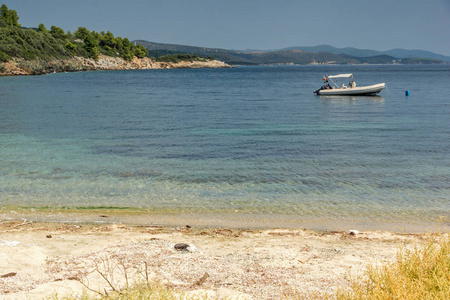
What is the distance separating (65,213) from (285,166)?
875 cm

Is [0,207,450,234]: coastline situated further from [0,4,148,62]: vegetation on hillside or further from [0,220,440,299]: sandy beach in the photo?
[0,4,148,62]: vegetation on hillside

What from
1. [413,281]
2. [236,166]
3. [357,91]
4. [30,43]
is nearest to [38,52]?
[30,43]

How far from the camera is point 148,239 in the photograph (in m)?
9.79

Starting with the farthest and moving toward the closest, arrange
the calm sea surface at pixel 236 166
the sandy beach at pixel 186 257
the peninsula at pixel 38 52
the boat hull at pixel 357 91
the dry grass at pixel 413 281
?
the peninsula at pixel 38 52 → the boat hull at pixel 357 91 → the calm sea surface at pixel 236 166 → the sandy beach at pixel 186 257 → the dry grass at pixel 413 281

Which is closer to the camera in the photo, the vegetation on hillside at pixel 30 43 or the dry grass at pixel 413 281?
the dry grass at pixel 413 281

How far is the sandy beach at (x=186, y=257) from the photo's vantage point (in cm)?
692

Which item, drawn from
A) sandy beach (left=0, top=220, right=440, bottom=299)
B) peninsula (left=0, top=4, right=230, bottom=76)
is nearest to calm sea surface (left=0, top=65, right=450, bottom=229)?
sandy beach (left=0, top=220, right=440, bottom=299)

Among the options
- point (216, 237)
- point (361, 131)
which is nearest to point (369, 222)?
point (216, 237)

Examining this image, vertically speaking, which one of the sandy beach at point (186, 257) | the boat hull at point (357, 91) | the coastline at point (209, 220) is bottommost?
the coastline at point (209, 220)

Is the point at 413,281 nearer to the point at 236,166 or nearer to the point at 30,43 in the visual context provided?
the point at 236,166

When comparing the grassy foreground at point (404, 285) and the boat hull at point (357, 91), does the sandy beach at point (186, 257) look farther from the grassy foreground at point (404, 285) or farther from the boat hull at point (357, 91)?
the boat hull at point (357, 91)

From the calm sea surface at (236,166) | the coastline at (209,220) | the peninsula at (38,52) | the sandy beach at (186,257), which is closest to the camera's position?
the sandy beach at (186,257)

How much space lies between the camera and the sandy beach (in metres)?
6.92

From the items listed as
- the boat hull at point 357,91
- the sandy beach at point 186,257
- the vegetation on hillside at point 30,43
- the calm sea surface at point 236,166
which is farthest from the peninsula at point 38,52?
the sandy beach at point 186,257
